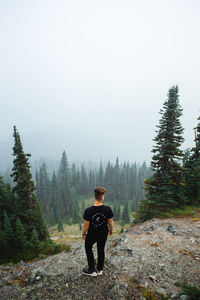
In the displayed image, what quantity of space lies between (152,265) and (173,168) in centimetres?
971

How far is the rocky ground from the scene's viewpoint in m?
4.64

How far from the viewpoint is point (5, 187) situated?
19.4 metres

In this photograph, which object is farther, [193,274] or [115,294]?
[193,274]

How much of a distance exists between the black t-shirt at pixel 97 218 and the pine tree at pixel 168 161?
32.9 ft

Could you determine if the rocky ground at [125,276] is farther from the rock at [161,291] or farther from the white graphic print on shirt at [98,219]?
the white graphic print on shirt at [98,219]

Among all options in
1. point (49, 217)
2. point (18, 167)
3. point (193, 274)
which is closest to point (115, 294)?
point (193, 274)

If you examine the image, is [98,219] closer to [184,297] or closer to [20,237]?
[184,297]

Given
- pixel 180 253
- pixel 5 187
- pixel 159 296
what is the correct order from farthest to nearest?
pixel 5 187
pixel 180 253
pixel 159 296

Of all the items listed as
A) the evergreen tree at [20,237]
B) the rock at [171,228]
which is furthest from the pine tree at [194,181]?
the evergreen tree at [20,237]

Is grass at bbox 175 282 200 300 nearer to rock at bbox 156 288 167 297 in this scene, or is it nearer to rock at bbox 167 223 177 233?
rock at bbox 156 288 167 297

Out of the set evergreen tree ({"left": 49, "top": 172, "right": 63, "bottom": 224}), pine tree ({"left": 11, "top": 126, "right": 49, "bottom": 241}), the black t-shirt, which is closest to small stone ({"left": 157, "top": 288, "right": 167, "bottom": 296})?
the black t-shirt

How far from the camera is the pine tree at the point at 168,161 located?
13.5 m

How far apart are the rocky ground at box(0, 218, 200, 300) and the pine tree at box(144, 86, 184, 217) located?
16.5 ft

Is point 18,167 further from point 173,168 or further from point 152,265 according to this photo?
point 173,168
